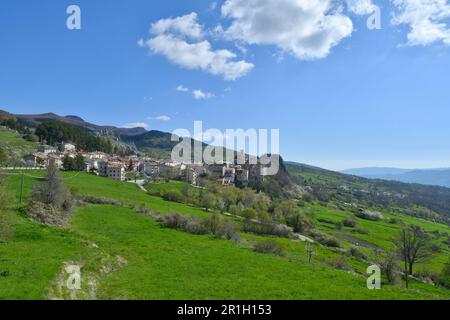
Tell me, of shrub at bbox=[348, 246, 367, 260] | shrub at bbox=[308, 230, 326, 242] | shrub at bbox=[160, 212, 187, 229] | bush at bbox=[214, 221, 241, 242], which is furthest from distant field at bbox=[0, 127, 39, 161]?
shrub at bbox=[348, 246, 367, 260]

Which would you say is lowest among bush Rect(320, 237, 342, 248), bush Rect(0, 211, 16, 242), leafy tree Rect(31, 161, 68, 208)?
bush Rect(320, 237, 342, 248)

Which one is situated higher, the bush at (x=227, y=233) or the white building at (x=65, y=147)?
the white building at (x=65, y=147)

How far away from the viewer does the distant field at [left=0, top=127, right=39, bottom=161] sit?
120262 mm

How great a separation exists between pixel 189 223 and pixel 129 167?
111 metres

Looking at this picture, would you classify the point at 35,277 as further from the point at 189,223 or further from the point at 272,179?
the point at 272,179

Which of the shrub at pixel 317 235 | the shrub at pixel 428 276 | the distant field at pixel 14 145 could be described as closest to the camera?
the shrub at pixel 428 276

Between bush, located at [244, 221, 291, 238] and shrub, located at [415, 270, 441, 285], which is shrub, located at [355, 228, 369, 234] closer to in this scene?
shrub, located at [415, 270, 441, 285]

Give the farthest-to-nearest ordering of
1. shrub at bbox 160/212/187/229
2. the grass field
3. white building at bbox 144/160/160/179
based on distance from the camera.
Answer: white building at bbox 144/160/160/179
shrub at bbox 160/212/187/229
the grass field

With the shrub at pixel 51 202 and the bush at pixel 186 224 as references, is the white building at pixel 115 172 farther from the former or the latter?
the bush at pixel 186 224

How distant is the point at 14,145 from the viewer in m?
134

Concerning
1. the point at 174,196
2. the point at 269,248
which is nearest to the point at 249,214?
the point at 174,196

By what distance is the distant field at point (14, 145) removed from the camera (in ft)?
395

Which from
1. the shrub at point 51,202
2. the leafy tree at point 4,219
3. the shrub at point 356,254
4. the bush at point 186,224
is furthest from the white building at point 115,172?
the leafy tree at point 4,219
